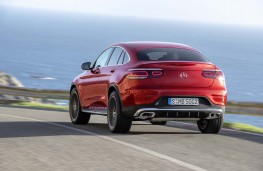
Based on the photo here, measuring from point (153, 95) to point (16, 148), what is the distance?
2554 millimetres

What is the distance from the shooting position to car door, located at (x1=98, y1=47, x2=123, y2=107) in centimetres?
1194

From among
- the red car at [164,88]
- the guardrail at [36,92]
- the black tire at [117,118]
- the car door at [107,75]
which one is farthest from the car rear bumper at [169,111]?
the guardrail at [36,92]

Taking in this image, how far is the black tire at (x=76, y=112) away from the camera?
541 inches

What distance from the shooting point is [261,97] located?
112 m

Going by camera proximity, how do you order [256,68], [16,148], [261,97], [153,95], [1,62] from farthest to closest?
[256,68], [1,62], [261,97], [153,95], [16,148]

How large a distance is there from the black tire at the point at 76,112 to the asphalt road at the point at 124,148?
1.93ft

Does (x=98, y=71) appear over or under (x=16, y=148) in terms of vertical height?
over

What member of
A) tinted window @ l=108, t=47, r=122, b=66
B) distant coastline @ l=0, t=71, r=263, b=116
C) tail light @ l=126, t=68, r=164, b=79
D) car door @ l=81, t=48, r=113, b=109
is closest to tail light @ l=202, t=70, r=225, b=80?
tail light @ l=126, t=68, r=164, b=79

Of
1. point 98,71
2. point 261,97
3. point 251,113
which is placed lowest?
point 261,97

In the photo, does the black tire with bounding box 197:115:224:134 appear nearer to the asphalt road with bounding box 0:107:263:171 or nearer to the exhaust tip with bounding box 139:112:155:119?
the asphalt road with bounding box 0:107:263:171

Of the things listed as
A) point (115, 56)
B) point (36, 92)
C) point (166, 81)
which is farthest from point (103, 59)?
point (36, 92)

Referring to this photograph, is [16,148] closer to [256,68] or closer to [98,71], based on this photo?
[98,71]

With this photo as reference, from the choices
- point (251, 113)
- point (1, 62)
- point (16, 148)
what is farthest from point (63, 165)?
point (1, 62)

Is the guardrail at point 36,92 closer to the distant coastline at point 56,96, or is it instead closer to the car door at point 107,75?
the distant coastline at point 56,96
